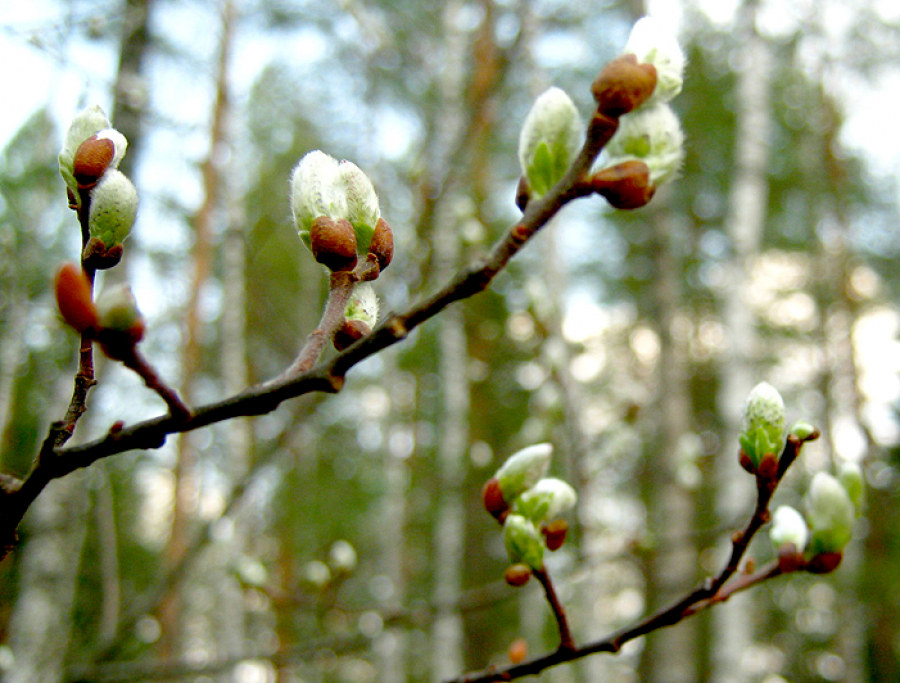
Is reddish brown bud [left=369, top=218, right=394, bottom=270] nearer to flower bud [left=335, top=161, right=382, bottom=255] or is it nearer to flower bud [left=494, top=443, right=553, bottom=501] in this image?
flower bud [left=335, top=161, right=382, bottom=255]

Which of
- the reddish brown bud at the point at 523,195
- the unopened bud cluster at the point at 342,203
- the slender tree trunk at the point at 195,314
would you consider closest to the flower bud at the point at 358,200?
the unopened bud cluster at the point at 342,203

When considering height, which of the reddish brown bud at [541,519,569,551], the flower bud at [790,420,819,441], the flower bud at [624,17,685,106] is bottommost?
the reddish brown bud at [541,519,569,551]

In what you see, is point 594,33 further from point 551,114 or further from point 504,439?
point 551,114

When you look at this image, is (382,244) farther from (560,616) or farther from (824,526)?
(824,526)

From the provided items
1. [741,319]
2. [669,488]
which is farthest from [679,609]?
[669,488]

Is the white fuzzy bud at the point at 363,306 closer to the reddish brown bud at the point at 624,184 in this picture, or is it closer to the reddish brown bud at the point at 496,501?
the reddish brown bud at the point at 624,184

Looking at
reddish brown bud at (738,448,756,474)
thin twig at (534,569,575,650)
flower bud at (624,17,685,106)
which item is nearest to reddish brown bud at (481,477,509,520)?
thin twig at (534,569,575,650)
